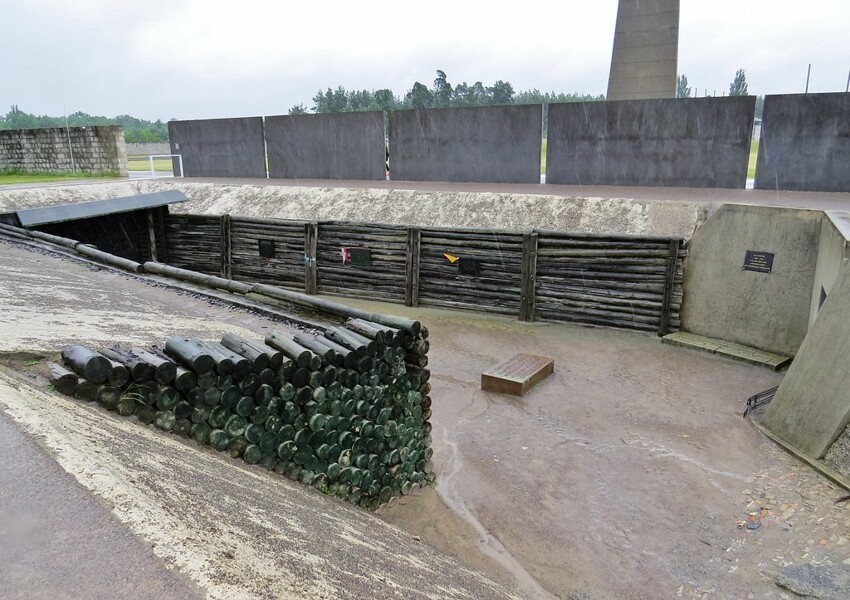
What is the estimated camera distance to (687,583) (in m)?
4.95

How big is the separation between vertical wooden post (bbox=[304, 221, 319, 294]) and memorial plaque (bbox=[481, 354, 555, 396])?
6379 mm

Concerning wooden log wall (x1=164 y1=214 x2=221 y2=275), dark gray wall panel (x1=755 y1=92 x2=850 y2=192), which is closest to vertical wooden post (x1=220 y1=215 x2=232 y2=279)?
wooden log wall (x1=164 y1=214 x2=221 y2=275)

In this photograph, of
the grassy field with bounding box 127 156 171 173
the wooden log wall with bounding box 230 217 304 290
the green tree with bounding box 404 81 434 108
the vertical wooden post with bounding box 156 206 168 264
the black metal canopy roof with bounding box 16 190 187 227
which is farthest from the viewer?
the green tree with bounding box 404 81 434 108

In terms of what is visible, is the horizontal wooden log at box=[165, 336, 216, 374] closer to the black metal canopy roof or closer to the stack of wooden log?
the stack of wooden log

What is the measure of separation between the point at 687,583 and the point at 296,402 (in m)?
3.61

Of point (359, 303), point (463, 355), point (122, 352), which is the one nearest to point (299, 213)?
point (359, 303)

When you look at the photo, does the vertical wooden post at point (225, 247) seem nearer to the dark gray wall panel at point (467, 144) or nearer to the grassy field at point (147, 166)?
the dark gray wall panel at point (467, 144)

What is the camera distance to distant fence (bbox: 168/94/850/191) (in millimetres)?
12031

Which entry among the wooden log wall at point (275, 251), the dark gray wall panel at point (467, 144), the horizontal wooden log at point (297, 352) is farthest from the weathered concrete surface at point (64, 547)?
the dark gray wall panel at point (467, 144)

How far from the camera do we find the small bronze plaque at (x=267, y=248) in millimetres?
14789

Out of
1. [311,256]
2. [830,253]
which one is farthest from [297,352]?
[311,256]

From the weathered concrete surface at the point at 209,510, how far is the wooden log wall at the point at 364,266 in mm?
7998

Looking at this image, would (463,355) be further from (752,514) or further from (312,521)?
(312,521)

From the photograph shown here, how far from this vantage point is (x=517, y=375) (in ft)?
29.1
